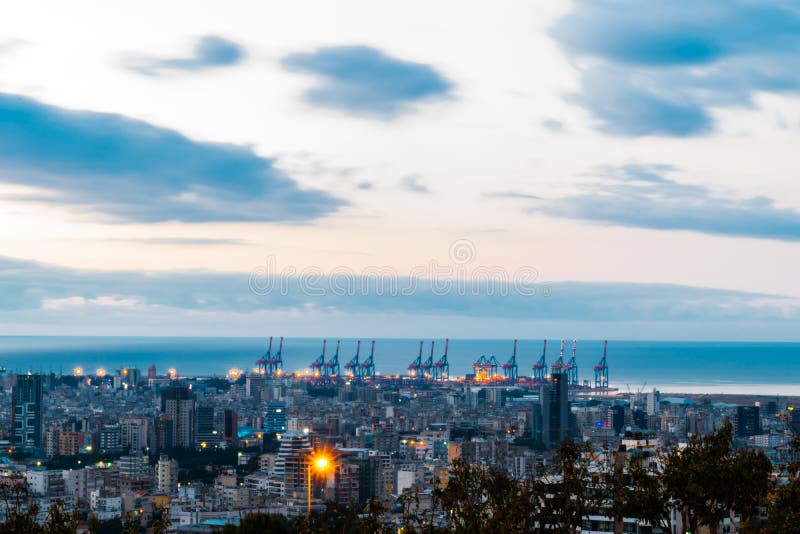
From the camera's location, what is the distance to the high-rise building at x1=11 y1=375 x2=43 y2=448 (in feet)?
253

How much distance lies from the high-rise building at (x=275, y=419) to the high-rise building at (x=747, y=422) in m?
33.2

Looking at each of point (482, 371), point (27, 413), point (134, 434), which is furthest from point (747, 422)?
point (482, 371)

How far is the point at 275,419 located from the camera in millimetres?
94625

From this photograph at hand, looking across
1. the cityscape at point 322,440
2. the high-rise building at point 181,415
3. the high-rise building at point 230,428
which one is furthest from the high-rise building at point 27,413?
the high-rise building at point 230,428

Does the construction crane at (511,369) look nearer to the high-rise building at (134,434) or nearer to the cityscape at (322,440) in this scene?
the cityscape at (322,440)

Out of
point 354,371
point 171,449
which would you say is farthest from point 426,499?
point 354,371

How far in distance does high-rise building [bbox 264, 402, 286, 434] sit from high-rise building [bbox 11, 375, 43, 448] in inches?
663

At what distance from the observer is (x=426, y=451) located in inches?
2712

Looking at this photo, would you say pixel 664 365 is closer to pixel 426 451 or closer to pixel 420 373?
pixel 420 373

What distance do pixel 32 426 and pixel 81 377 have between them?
58.4 meters

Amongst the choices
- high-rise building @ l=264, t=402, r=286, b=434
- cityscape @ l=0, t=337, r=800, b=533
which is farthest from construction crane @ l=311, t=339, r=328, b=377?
high-rise building @ l=264, t=402, r=286, b=434

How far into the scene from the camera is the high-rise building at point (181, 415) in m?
75.9

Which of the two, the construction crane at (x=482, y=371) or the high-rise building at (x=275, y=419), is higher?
the construction crane at (x=482, y=371)

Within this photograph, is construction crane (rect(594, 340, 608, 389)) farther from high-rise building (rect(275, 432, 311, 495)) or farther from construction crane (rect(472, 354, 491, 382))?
high-rise building (rect(275, 432, 311, 495))
